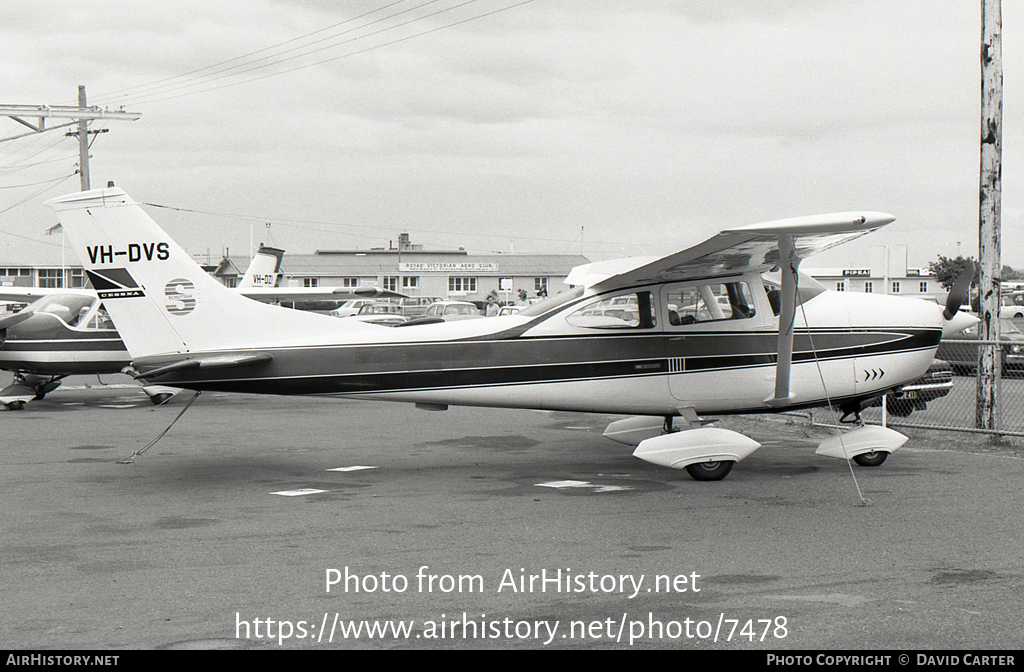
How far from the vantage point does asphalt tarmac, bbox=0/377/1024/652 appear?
4.50 m

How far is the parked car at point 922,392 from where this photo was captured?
38.9 ft

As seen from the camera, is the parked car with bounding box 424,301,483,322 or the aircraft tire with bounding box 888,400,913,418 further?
the parked car with bounding box 424,301,483,322

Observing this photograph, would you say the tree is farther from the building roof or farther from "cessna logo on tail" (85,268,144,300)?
"cessna logo on tail" (85,268,144,300)

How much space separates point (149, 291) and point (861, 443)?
23.0 feet

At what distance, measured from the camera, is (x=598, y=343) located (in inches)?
365

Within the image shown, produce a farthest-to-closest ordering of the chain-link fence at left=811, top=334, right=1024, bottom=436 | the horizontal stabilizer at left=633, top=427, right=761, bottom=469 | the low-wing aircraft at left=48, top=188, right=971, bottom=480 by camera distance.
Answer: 1. the chain-link fence at left=811, top=334, right=1024, bottom=436
2. the low-wing aircraft at left=48, top=188, right=971, bottom=480
3. the horizontal stabilizer at left=633, top=427, right=761, bottom=469

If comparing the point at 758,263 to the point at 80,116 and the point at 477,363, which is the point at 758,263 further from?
the point at 80,116

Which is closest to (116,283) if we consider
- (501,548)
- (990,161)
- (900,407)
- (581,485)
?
(581,485)

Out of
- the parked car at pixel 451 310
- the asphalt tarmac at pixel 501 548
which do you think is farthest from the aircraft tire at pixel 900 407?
the parked car at pixel 451 310

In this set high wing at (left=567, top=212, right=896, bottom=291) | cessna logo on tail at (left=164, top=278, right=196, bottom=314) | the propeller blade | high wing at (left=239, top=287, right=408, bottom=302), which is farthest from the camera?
high wing at (left=239, top=287, right=408, bottom=302)

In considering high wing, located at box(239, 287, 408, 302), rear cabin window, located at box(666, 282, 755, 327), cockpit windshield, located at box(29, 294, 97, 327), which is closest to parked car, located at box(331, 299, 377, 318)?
high wing, located at box(239, 287, 408, 302)

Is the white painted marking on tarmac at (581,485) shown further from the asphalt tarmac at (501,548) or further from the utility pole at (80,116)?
the utility pole at (80,116)

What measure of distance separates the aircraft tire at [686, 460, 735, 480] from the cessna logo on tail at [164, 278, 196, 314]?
4939mm

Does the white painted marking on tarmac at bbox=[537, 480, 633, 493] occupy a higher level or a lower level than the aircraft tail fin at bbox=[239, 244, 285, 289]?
lower
